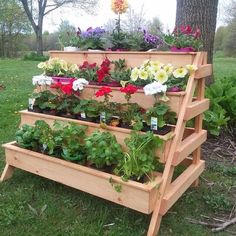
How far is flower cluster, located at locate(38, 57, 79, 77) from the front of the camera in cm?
313

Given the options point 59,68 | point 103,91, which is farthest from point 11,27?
point 103,91

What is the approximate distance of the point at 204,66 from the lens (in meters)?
2.61

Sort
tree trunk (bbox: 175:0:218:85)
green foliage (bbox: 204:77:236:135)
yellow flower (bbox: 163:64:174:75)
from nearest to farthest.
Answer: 1. yellow flower (bbox: 163:64:174:75)
2. green foliage (bbox: 204:77:236:135)
3. tree trunk (bbox: 175:0:218:85)

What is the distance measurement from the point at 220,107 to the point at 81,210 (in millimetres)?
2202

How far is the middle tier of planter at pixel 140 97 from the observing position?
2466mm

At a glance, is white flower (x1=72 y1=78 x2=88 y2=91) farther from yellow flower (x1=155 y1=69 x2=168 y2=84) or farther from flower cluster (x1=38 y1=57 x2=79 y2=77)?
yellow flower (x1=155 y1=69 x2=168 y2=84)

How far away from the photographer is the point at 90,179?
2.58 meters

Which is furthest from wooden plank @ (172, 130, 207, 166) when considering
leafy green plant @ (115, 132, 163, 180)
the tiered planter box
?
leafy green plant @ (115, 132, 163, 180)

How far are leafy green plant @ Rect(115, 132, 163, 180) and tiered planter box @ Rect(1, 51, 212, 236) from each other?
7cm

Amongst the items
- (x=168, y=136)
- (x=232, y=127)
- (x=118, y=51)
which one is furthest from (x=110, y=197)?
(x=232, y=127)

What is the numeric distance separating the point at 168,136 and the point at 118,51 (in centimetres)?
92

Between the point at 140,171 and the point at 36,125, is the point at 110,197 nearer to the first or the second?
the point at 140,171

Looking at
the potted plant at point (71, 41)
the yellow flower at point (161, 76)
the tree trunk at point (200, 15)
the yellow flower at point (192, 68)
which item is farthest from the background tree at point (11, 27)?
the yellow flower at point (192, 68)

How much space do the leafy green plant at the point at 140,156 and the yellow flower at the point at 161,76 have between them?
41 centimetres
